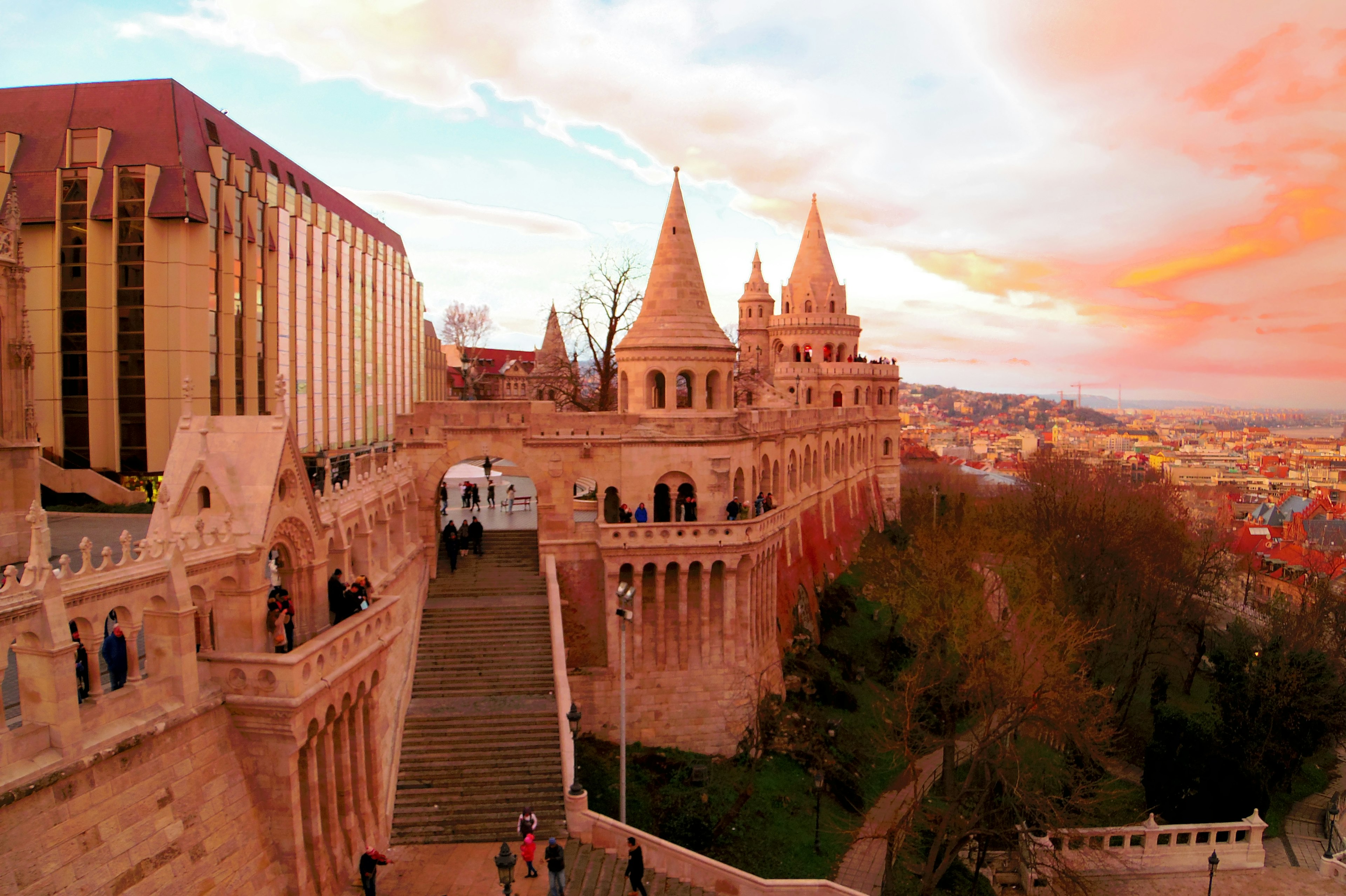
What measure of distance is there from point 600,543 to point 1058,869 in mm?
13847

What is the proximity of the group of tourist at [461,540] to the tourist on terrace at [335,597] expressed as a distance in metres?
9.11

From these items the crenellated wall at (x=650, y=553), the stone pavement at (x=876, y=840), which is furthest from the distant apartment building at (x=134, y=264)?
the stone pavement at (x=876, y=840)

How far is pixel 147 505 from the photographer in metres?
24.2

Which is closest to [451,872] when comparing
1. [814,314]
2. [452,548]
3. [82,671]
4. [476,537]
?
[82,671]

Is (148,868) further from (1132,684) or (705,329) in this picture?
(1132,684)

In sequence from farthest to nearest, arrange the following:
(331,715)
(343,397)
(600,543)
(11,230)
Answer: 1. (343,397)
2. (600,543)
3. (11,230)
4. (331,715)

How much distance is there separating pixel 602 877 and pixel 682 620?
357 inches

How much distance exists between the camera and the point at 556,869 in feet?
47.5

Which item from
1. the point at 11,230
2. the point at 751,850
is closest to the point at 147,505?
the point at 11,230

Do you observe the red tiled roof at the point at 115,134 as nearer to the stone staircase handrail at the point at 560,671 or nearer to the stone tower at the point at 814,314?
the stone staircase handrail at the point at 560,671

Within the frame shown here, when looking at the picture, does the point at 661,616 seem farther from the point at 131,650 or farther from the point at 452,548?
the point at 131,650

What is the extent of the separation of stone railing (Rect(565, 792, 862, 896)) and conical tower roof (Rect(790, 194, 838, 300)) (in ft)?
140

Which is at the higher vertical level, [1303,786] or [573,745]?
[573,745]

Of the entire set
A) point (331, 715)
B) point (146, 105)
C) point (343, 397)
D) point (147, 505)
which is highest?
point (146, 105)
